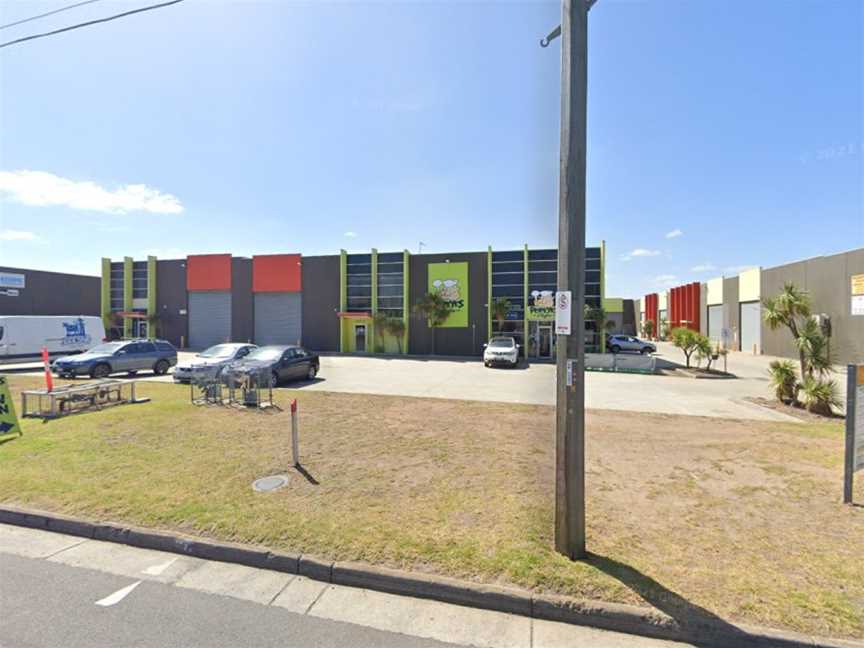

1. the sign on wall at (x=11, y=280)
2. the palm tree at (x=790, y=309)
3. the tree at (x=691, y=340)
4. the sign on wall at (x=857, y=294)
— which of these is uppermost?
the sign on wall at (x=11, y=280)

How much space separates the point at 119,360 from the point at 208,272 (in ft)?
54.5

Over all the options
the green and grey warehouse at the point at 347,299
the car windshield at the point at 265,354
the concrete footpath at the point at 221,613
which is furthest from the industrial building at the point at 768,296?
the car windshield at the point at 265,354

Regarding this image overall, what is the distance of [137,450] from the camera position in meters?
6.34

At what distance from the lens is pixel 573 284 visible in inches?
134

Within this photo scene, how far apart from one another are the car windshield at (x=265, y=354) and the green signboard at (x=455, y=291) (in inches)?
553

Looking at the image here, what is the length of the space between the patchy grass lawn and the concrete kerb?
0.11 m

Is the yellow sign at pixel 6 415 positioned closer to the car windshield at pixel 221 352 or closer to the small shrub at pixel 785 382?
the car windshield at pixel 221 352

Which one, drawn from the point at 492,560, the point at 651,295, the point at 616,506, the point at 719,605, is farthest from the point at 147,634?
the point at 651,295

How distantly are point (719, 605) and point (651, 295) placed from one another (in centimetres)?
5687

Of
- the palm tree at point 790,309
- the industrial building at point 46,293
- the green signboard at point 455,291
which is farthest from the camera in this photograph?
the industrial building at point 46,293

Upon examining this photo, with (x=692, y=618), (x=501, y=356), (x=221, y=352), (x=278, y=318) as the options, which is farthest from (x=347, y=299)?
(x=692, y=618)

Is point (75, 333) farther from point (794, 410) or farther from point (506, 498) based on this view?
point (794, 410)

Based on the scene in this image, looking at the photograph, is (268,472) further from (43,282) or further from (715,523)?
(43,282)

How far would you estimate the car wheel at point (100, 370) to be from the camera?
1515 cm
